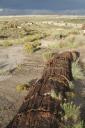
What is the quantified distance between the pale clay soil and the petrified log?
623 mm

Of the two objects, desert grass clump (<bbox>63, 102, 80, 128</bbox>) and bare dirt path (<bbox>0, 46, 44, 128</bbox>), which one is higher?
desert grass clump (<bbox>63, 102, 80, 128</bbox>)

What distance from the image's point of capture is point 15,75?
79.4 ft

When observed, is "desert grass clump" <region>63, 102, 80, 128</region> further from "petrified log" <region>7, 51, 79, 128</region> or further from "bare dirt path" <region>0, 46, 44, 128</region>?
"bare dirt path" <region>0, 46, 44, 128</region>

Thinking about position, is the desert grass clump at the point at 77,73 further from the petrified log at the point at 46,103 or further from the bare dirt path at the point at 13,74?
the bare dirt path at the point at 13,74

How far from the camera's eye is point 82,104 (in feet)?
57.4

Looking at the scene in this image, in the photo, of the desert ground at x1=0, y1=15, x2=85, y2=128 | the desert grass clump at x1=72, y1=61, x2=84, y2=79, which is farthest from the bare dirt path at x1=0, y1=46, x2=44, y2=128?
the desert grass clump at x1=72, y1=61, x2=84, y2=79

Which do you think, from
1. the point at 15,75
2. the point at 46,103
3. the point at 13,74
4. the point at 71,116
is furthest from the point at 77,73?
the point at 71,116

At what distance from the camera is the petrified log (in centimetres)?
1368

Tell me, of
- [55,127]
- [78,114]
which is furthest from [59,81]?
[55,127]

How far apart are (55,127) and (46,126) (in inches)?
11.2

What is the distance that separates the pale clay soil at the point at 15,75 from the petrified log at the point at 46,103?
623 millimetres

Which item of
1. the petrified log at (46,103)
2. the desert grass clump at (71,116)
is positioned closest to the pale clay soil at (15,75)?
the petrified log at (46,103)

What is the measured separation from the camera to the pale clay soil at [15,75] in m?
17.2

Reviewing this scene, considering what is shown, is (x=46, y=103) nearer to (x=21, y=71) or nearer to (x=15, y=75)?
(x=15, y=75)
